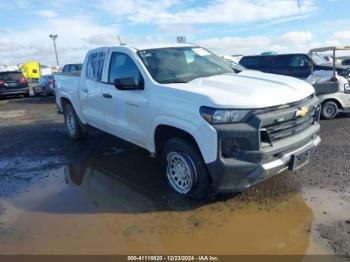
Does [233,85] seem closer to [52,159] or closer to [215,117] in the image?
[215,117]

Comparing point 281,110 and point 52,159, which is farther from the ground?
point 281,110

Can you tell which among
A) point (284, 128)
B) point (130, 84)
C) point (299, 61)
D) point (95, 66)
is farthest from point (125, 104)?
point (299, 61)

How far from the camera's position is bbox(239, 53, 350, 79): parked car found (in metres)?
15.6

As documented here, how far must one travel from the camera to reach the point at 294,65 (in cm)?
1595

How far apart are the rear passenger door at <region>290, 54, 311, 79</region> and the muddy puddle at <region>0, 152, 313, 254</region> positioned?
1145 centimetres

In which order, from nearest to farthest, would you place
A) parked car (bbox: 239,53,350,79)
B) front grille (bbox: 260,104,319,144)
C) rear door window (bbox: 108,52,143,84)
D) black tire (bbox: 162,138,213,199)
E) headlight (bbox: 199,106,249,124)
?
headlight (bbox: 199,106,249,124), front grille (bbox: 260,104,319,144), black tire (bbox: 162,138,213,199), rear door window (bbox: 108,52,143,84), parked car (bbox: 239,53,350,79)

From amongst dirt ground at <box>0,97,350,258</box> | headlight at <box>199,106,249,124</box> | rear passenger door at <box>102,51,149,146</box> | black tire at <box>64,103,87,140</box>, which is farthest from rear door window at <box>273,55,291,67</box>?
headlight at <box>199,106,249,124</box>

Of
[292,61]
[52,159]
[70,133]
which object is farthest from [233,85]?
[292,61]

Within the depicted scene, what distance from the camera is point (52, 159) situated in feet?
24.1

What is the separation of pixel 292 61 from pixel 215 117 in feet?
42.0

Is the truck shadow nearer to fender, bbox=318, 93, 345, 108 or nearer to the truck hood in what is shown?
the truck hood

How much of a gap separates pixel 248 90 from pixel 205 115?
0.64m

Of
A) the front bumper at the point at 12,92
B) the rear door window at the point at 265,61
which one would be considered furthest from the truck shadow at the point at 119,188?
the front bumper at the point at 12,92

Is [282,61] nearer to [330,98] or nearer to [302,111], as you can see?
[330,98]
